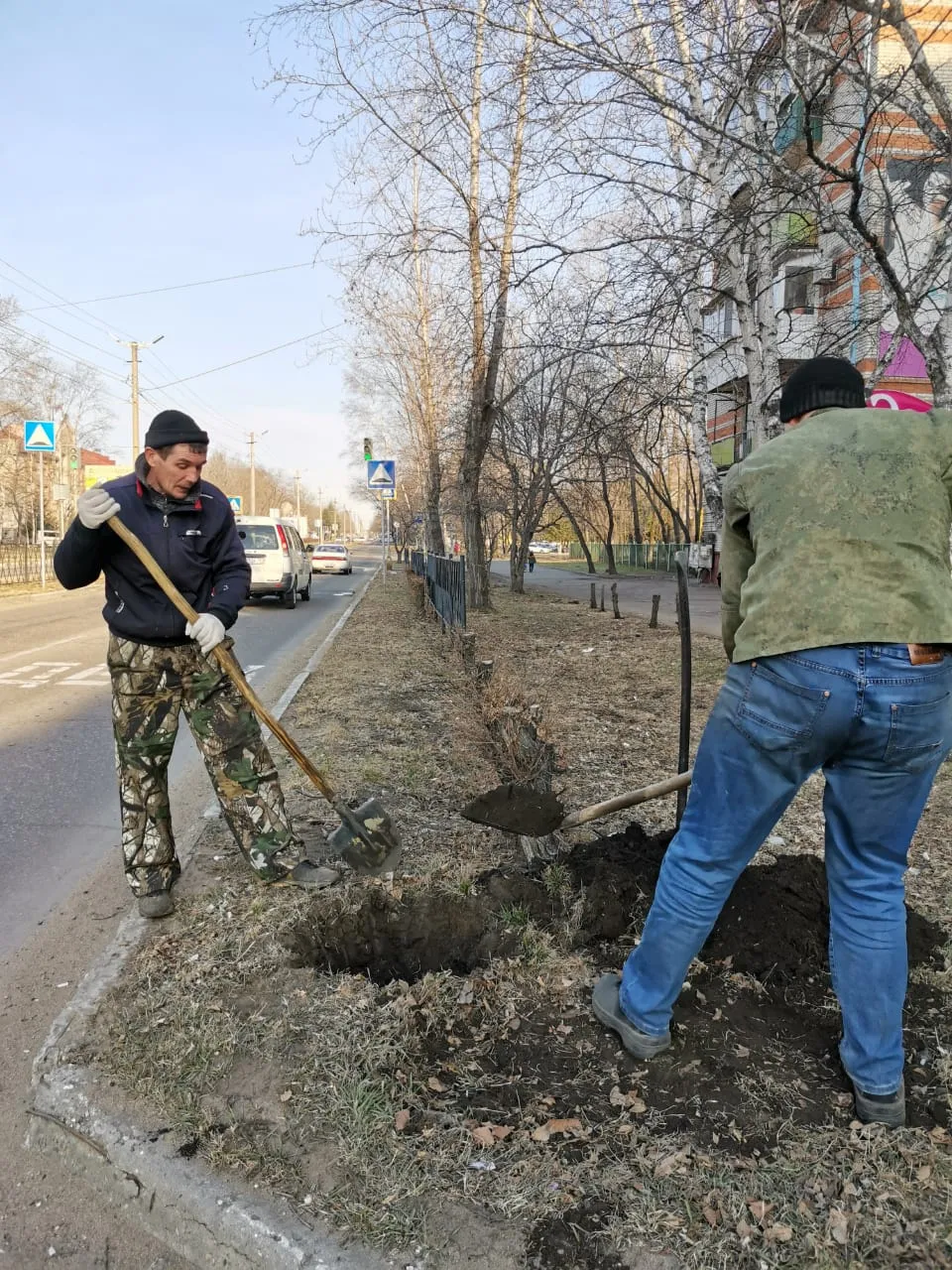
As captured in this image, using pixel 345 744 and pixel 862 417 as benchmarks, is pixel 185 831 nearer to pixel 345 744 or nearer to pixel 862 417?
pixel 345 744

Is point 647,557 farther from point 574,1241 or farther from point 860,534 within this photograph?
point 574,1241

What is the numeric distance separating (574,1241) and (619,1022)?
2.22 ft

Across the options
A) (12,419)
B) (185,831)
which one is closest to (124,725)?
(185,831)

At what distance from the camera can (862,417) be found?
2.00m

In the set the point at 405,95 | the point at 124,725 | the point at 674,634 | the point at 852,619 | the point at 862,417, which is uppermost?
the point at 405,95

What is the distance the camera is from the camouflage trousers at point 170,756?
3.17 meters

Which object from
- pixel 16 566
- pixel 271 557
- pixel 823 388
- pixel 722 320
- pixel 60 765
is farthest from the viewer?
pixel 16 566

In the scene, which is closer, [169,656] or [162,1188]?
[162,1188]

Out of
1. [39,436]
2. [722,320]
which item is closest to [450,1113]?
[722,320]

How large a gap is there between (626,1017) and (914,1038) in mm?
828

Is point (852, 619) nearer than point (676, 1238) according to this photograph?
No

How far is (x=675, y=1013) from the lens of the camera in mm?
2471

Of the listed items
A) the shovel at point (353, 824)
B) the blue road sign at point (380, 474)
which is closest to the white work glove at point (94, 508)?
the shovel at point (353, 824)

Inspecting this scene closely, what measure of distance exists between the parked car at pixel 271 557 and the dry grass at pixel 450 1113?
46.1 feet
